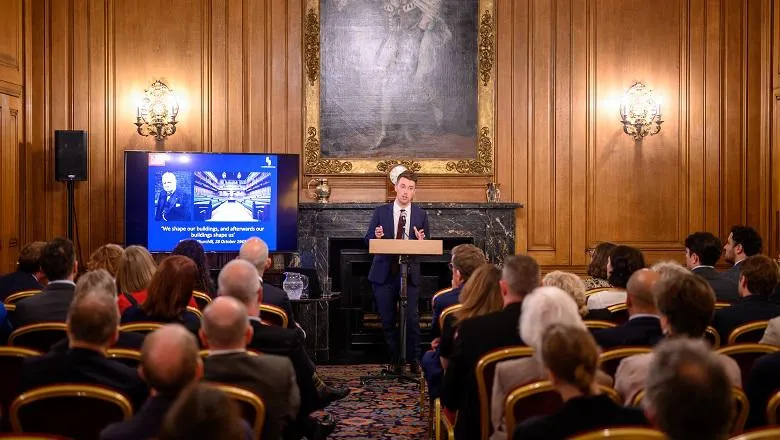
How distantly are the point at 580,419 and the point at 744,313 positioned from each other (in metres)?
2.42

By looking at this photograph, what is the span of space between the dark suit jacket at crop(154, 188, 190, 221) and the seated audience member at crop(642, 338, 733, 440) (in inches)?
285

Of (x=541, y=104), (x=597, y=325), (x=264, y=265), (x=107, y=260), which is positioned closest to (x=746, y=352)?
(x=597, y=325)

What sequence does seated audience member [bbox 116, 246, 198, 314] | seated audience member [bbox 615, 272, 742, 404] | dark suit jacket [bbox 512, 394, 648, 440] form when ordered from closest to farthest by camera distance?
dark suit jacket [bbox 512, 394, 648, 440] → seated audience member [bbox 615, 272, 742, 404] → seated audience member [bbox 116, 246, 198, 314]

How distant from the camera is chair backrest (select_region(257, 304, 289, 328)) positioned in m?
4.85

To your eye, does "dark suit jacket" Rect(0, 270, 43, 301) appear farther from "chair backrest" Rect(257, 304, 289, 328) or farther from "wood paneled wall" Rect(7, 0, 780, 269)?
"wood paneled wall" Rect(7, 0, 780, 269)

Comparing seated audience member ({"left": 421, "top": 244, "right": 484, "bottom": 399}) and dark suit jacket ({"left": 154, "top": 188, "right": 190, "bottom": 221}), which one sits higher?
dark suit jacket ({"left": 154, "top": 188, "right": 190, "bottom": 221})

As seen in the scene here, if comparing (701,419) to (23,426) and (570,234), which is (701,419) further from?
(570,234)

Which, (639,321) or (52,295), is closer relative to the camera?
(639,321)

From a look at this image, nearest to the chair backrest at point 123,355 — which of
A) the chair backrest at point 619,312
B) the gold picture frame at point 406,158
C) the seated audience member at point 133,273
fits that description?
the seated audience member at point 133,273

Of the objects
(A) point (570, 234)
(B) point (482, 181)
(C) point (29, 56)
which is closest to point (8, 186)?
(C) point (29, 56)

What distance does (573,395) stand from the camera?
2.66 m

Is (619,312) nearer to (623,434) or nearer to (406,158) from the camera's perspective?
(623,434)

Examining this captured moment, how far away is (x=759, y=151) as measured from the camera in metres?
9.83

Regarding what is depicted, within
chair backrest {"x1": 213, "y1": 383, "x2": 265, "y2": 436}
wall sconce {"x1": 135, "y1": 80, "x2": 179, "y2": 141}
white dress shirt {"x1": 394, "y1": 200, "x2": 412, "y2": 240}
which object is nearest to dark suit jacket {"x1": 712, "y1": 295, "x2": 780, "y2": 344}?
chair backrest {"x1": 213, "y1": 383, "x2": 265, "y2": 436}
